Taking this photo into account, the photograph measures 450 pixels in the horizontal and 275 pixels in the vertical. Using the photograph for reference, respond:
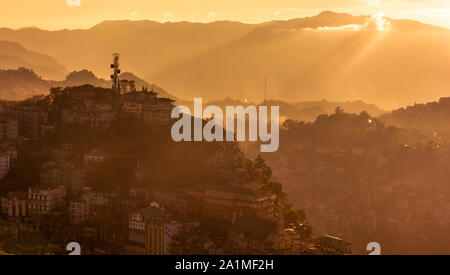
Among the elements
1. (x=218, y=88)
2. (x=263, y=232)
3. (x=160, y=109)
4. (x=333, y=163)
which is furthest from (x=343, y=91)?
(x=263, y=232)

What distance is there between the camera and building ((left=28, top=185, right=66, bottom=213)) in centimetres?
4294

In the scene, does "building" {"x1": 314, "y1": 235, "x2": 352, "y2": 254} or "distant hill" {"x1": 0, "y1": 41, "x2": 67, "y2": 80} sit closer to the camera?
"building" {"x1": 314, "y1": 235, "x2": 352, "y2": 254}

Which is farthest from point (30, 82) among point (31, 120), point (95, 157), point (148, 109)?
point (95, 157)

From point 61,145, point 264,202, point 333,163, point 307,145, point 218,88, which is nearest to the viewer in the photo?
point 264,202

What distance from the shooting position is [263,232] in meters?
37.2

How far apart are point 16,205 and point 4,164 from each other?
24.1 feet

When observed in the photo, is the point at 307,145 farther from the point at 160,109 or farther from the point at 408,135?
the point at 160,109

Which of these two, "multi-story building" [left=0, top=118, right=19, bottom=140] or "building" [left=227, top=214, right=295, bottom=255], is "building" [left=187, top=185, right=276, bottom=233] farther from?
"multi-story building" [left=0, top=118, right=19, bottom=140]

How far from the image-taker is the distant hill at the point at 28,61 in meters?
176

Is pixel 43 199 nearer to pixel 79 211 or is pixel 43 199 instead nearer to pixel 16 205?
pixel 16 205

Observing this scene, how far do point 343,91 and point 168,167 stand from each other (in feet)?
506

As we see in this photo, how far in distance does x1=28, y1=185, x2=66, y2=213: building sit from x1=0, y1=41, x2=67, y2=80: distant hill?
134427 mm

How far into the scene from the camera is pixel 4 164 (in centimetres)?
4941

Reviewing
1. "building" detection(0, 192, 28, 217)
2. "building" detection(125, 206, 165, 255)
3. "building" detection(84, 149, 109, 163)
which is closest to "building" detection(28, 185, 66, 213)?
"building" detection(0, 192, 28, 217)
